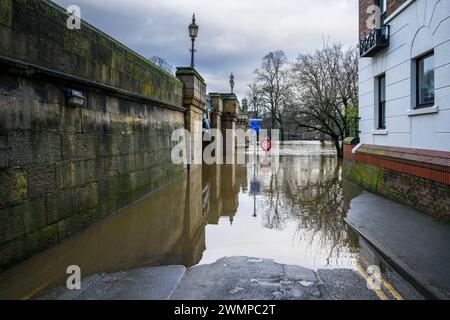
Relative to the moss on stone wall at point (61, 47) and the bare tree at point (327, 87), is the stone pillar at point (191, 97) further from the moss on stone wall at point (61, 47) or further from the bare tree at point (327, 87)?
the bare tree at point (327, 87)

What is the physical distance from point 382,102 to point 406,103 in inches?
97.7

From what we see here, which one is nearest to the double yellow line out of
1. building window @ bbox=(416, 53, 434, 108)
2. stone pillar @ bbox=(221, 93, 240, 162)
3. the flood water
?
the flood water

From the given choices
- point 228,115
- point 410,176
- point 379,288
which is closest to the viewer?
point 379,288

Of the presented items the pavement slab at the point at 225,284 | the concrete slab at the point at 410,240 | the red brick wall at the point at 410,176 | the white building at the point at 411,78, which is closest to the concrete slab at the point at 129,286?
the pavement slab at the point at 225,284

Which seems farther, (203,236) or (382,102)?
(382,102)

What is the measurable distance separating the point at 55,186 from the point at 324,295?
4.10m

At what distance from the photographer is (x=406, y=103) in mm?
10102

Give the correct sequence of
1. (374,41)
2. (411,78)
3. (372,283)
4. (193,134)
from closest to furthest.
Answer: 1. (372,283)
2. (411,78)
3. (374,41)
4. (193,134)

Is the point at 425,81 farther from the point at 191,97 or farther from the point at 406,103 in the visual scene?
the point at 191,97

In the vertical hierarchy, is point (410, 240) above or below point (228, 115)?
below

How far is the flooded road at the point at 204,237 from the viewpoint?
5.24 meters

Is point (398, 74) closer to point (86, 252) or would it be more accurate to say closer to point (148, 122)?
point (148, 122)

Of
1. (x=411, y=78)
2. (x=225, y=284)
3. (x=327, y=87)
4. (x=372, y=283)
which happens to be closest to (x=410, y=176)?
(x=411, y=78)

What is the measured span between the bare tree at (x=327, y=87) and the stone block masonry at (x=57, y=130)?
19665 mm
